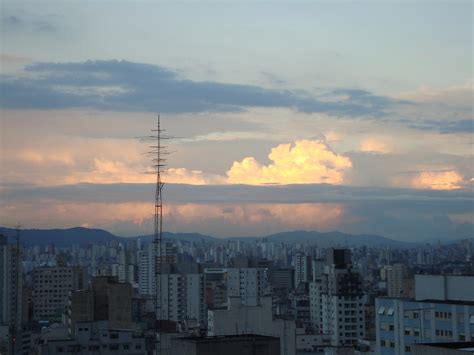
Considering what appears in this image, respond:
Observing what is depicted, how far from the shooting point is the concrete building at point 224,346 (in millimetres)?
12352

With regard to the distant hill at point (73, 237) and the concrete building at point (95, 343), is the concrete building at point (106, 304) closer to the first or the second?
the concrete building at point (95, 343)

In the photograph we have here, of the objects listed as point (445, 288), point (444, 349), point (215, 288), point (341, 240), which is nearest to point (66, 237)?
point (341, 240)

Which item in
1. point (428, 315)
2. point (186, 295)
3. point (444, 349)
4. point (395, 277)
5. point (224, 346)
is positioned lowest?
point (186, 295)

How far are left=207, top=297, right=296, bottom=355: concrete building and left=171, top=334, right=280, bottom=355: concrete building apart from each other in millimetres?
10574

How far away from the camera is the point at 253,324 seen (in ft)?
81.3

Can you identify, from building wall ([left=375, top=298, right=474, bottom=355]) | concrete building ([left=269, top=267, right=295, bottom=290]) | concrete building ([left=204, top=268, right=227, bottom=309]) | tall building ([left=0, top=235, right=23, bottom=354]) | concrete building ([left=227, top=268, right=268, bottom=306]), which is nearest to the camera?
building wall ([left=375, top=298, right=474, bottom=355])

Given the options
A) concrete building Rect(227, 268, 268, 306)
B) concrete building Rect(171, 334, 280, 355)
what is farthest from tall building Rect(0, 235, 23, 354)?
concrete building Rect(171, 334, 280, 355)

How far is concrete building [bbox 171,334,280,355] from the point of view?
40.5 feet

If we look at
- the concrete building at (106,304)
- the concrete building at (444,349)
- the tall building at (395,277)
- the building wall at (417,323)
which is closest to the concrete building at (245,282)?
the tall building at (395,277)

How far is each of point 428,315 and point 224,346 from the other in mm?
4826

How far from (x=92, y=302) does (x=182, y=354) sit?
18.7 meters

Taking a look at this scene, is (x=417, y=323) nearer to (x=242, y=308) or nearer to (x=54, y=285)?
(x=242, y=308)

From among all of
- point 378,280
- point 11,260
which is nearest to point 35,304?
point 11,260

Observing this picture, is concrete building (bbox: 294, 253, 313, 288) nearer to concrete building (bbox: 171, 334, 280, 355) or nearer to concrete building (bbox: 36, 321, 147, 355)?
concrete building (bbox: 36, 321, 147, 355)
